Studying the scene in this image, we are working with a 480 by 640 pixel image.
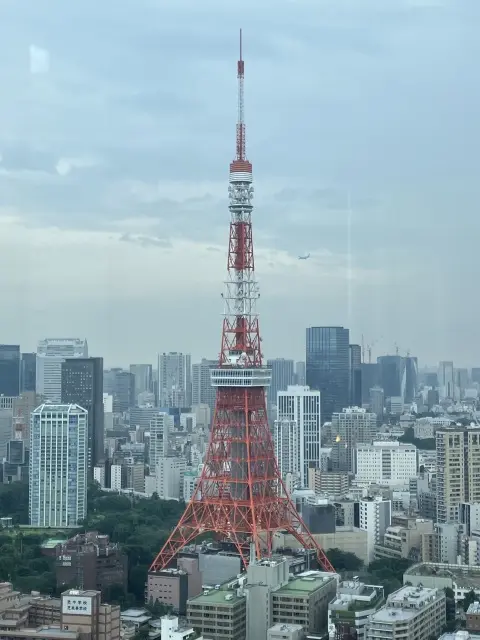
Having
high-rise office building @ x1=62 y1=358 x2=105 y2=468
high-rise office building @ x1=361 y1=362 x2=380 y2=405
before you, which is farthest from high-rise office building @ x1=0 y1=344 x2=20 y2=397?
high-rise office building @ x1=361 y1=362 x2=380 y2=405

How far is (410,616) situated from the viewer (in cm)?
631

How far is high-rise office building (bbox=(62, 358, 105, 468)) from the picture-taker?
15109 mm

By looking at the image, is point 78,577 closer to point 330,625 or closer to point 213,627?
point 213,627

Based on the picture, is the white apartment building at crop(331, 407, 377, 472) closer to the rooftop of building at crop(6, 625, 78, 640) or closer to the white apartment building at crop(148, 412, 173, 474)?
the white apartment building at crop(148, 412, 173, 474)

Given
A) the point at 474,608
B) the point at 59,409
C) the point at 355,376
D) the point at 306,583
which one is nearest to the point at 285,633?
the point at 306,583

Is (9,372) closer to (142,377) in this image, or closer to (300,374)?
(142,377)

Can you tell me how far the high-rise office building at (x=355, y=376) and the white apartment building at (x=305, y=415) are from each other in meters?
0.48

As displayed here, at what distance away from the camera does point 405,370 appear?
12.1 meters

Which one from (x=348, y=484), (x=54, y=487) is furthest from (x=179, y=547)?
(x=348, y=484)

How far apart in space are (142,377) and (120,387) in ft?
3.65

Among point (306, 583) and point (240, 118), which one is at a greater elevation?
point (240, 118)

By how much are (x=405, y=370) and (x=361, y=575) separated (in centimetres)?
398

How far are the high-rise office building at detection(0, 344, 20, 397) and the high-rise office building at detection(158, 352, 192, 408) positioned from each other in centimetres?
182

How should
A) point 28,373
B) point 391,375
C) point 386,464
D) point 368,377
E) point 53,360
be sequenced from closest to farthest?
point 391,375
point 368,377
point 386,464
point 53,360
point 28,373
